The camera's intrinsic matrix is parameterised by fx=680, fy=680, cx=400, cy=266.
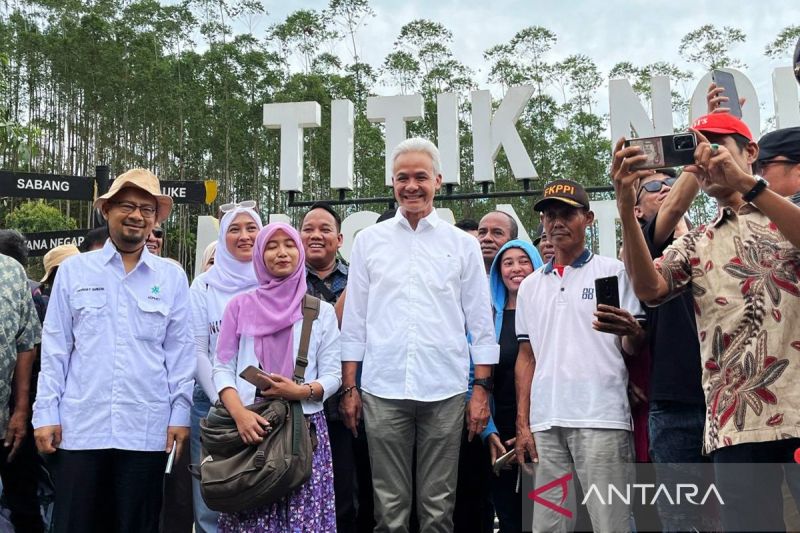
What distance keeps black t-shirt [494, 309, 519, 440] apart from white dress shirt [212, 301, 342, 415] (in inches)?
34.8

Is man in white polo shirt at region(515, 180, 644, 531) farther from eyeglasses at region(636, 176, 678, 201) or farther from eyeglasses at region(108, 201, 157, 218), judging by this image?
eyeglasses at region(108, 201, 157, 218)

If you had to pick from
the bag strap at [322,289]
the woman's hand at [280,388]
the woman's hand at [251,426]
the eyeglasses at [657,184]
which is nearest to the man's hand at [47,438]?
the woman's hand at [251,426]

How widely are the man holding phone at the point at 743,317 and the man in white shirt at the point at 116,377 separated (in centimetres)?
205

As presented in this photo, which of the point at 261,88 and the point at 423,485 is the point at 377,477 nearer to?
the point at 423,485

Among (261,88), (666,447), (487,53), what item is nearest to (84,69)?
(261,88)

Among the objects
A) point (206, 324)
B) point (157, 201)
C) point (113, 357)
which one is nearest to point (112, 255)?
point (157, 201)

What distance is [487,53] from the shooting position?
3022 centimetres

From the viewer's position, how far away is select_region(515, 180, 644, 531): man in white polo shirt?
2723 millimetres

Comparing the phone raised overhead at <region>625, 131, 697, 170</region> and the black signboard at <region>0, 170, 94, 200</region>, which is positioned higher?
the black signboard at <region>0, 170, 94, 200</region>

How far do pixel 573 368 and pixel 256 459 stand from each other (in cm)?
134

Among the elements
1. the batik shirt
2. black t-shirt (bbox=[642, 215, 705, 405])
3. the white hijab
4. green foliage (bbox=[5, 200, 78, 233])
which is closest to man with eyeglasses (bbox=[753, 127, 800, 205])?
black t-shirt (bbox=[642, 215, 705, 405])

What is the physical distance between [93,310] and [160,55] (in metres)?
32.4

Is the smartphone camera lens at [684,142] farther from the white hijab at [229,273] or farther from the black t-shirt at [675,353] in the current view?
the white hijab at [229,273]

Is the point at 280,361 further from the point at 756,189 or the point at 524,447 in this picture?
the point at 756,189
